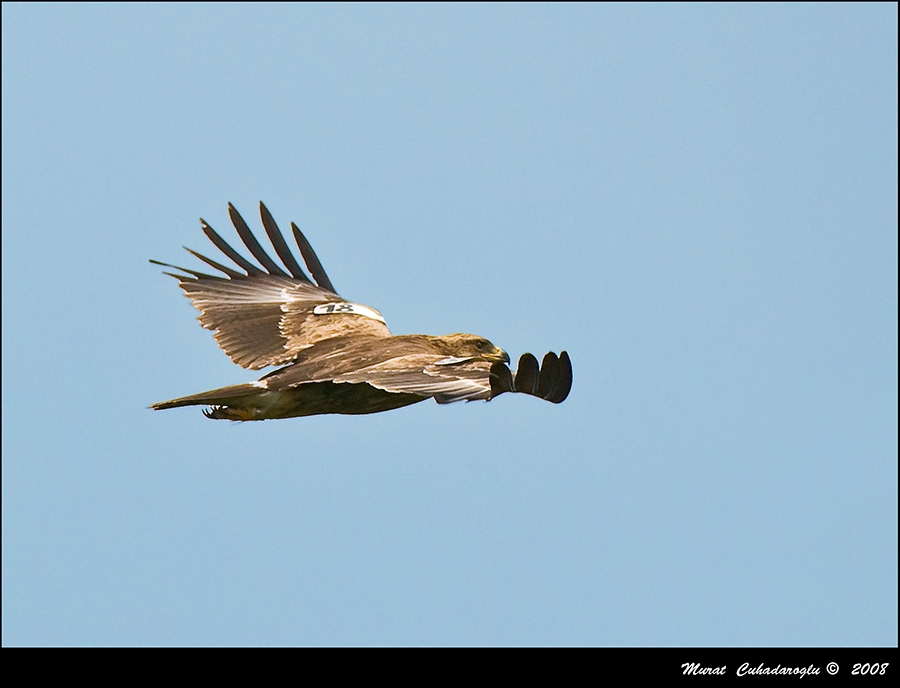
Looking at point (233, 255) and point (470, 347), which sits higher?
point (233, 255)

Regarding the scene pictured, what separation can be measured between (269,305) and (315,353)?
4.90ft

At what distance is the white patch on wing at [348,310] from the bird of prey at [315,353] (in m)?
0.01

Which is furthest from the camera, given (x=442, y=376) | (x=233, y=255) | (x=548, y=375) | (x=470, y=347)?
(x=233, y=255)

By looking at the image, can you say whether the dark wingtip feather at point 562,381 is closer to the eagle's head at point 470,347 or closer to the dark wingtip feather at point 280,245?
the eagle's head at point 470,347

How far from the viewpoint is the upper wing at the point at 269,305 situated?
1112 cm

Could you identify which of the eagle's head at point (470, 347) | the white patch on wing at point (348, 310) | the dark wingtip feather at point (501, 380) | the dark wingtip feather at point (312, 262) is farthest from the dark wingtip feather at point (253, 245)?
the dark wingtip feather at point (501, 380)

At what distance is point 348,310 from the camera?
11859 mm

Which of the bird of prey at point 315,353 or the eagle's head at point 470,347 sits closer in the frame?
the bird of prey at point 315,353

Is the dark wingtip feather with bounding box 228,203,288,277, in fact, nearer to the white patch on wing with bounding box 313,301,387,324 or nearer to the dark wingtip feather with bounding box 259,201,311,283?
the dark wingtip feather with bounding box 259,201,311,283

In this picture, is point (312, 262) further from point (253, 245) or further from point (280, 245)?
point (253, 245)

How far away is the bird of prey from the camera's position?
817 centimetres

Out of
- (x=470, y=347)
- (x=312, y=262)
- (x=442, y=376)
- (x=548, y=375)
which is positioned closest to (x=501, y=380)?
(x=548, y=375)
